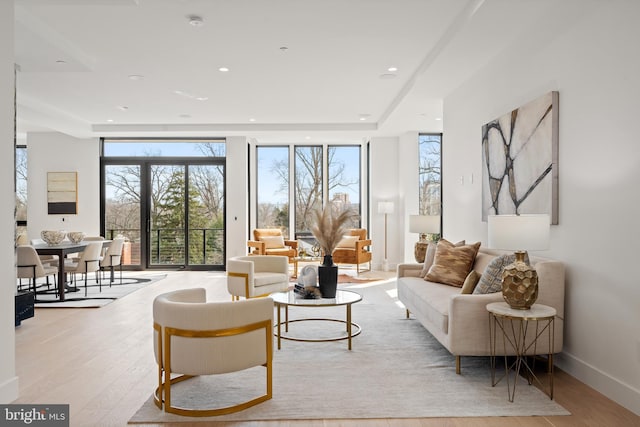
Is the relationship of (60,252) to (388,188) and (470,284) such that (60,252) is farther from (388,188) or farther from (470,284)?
(388,188)

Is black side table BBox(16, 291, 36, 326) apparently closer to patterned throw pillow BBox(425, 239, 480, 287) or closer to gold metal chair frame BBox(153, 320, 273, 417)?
gold metal chair frame BBox(153, 320, 273, 417)

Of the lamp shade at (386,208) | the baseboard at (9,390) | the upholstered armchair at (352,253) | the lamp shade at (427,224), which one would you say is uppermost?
the lamp shade at (386,208)

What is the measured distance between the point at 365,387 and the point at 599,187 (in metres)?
2.05

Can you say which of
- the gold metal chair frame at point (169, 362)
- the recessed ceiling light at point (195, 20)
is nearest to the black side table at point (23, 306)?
the gold metal chair frame at point (169, 362)

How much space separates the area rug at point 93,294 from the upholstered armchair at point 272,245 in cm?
183

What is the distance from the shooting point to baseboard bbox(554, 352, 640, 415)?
2672 millimetres

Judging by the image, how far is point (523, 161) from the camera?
3.91 meters

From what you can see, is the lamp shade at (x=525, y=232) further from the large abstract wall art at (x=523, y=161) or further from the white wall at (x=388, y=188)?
the white wall at (x=388, y=188)

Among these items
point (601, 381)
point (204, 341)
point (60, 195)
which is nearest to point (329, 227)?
point (204, 341)

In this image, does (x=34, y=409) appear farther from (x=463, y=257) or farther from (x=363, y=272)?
(x=363, y=272)

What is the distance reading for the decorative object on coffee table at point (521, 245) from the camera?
2.88 m

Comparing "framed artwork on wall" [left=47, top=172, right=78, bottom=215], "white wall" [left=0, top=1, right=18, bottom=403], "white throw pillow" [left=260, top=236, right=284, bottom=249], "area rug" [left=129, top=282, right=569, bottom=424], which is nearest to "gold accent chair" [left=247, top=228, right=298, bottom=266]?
"white throw pillow" [left=260, top=236, right=284, bottom=249]

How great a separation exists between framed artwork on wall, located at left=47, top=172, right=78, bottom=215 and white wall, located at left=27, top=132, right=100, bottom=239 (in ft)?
0.26

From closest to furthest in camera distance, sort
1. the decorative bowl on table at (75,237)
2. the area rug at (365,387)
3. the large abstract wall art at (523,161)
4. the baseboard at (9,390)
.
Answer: the area rug at (365,387)
the baseboard at (9,390)
the large abstract wall art at (523,161)
the decorative bowl on table at (75,237)
